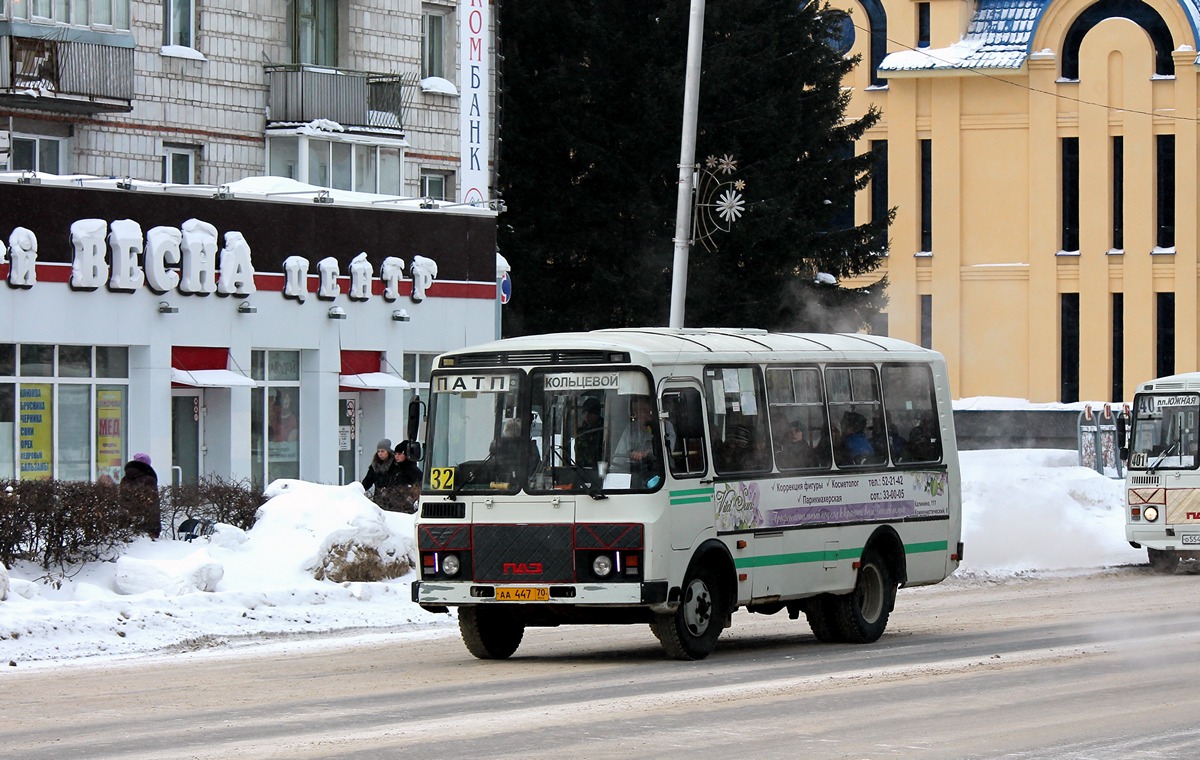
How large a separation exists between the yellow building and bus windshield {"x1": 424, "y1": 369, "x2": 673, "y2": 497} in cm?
4297

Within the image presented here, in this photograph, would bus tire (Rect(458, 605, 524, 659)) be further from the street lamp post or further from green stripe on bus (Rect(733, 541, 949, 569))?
the street lamp post

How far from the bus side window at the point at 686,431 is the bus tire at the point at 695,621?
0.81 meters

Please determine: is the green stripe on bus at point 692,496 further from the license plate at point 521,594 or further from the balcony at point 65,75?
the balcony at point 65,75

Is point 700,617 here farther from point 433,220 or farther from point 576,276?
point 576,276

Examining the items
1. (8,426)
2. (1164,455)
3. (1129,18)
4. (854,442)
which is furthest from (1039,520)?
(1129,18)

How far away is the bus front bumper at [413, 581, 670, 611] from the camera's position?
16109 millimetres

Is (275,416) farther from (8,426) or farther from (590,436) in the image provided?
(590,436)

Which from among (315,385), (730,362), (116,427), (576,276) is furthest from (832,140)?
(730,362)

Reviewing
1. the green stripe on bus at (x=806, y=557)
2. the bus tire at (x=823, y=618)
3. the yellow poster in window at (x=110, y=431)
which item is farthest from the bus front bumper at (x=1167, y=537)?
the yellow poster in window at (x=110, y=431)

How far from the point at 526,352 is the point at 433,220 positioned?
20.4 meters

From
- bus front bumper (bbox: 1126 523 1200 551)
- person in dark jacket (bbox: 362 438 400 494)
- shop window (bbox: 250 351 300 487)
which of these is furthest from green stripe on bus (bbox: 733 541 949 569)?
shop window (bbox: 250 351 300 487)

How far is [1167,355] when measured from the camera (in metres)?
58.4

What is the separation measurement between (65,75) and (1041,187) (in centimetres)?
3453

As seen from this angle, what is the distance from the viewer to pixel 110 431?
3184 cm
